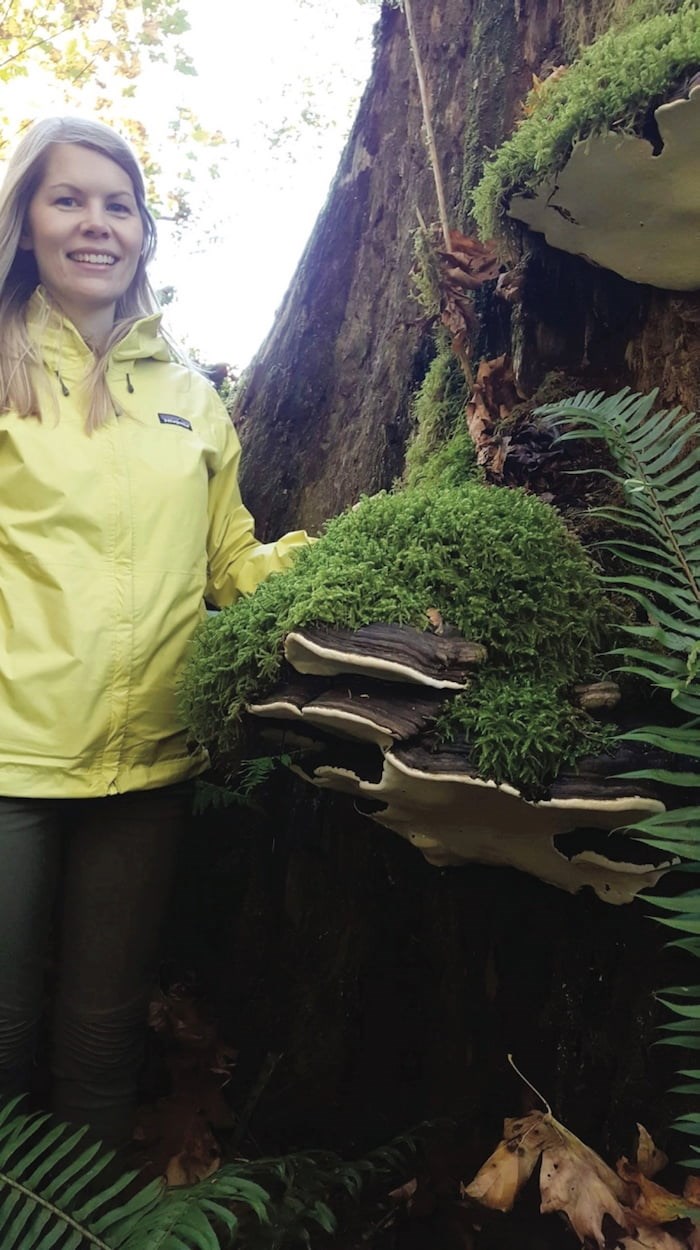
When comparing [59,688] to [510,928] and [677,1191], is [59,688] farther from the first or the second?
[677,1191]

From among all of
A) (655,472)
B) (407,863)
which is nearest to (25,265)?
(655,472)

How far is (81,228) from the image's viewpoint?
8.40 ft

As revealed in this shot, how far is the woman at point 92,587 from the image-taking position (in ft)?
7.76

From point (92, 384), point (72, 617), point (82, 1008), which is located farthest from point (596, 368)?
point (82, 1008)

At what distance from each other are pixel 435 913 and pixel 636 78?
8.32ft

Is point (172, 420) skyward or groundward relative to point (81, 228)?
Answer: groundward

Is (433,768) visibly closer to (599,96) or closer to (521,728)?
(521,728)

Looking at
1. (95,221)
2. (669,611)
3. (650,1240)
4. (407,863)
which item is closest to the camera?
(650,1240)

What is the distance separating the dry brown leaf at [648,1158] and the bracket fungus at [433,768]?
66 centimetres

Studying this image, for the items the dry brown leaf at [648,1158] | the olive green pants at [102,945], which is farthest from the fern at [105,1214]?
the dry brown leaf at [648,1158]

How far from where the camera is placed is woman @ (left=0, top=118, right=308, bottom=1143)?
2.37m

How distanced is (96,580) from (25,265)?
4.02 ft

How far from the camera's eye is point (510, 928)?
98.9 inches

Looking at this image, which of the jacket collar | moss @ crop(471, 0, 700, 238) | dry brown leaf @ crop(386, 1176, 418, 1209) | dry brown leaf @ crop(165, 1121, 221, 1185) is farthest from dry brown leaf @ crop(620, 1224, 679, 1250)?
the jacket collar
